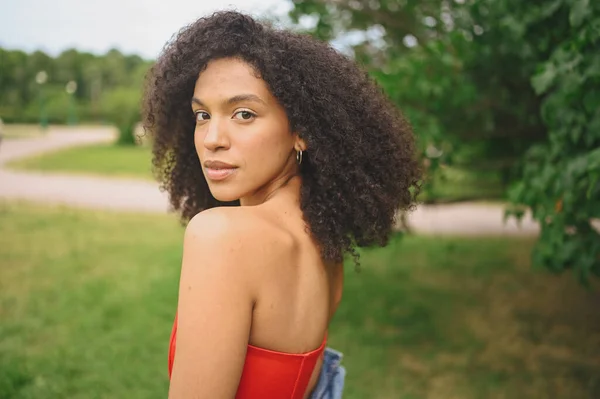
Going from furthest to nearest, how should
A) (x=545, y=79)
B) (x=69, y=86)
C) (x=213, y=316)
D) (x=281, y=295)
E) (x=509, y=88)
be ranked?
(x=69, y=86), (x=509, y=88), (x=545, y=79), (x=281, y=295), (x=213, y=316)

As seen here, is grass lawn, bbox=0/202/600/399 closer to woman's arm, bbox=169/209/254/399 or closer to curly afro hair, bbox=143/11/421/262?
curly afro hair, bbox=143/11/421/262

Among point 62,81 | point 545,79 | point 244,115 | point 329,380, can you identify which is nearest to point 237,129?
point 244,115

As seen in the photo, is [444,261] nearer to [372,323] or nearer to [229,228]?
[372,323]

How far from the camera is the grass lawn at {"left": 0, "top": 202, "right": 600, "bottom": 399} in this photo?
12.6 ft

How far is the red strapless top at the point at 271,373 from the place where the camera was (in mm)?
1370

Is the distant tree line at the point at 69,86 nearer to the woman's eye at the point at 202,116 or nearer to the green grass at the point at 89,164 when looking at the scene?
the green grass at the point at 89,164

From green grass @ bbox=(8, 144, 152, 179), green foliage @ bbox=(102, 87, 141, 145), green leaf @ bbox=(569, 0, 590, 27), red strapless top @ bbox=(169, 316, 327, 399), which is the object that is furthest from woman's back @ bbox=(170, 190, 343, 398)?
green foliage @ bbox=(102, 87, 141, 145)

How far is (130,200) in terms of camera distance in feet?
37.4

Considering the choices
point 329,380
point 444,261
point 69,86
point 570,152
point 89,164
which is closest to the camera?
point 329,380

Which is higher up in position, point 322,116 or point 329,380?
point 322,116

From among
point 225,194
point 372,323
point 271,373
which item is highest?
point 225,194

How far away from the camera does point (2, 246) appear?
22.6ft

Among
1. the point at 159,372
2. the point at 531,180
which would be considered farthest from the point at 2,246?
the point at 531,180

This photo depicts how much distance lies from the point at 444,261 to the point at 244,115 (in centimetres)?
607
